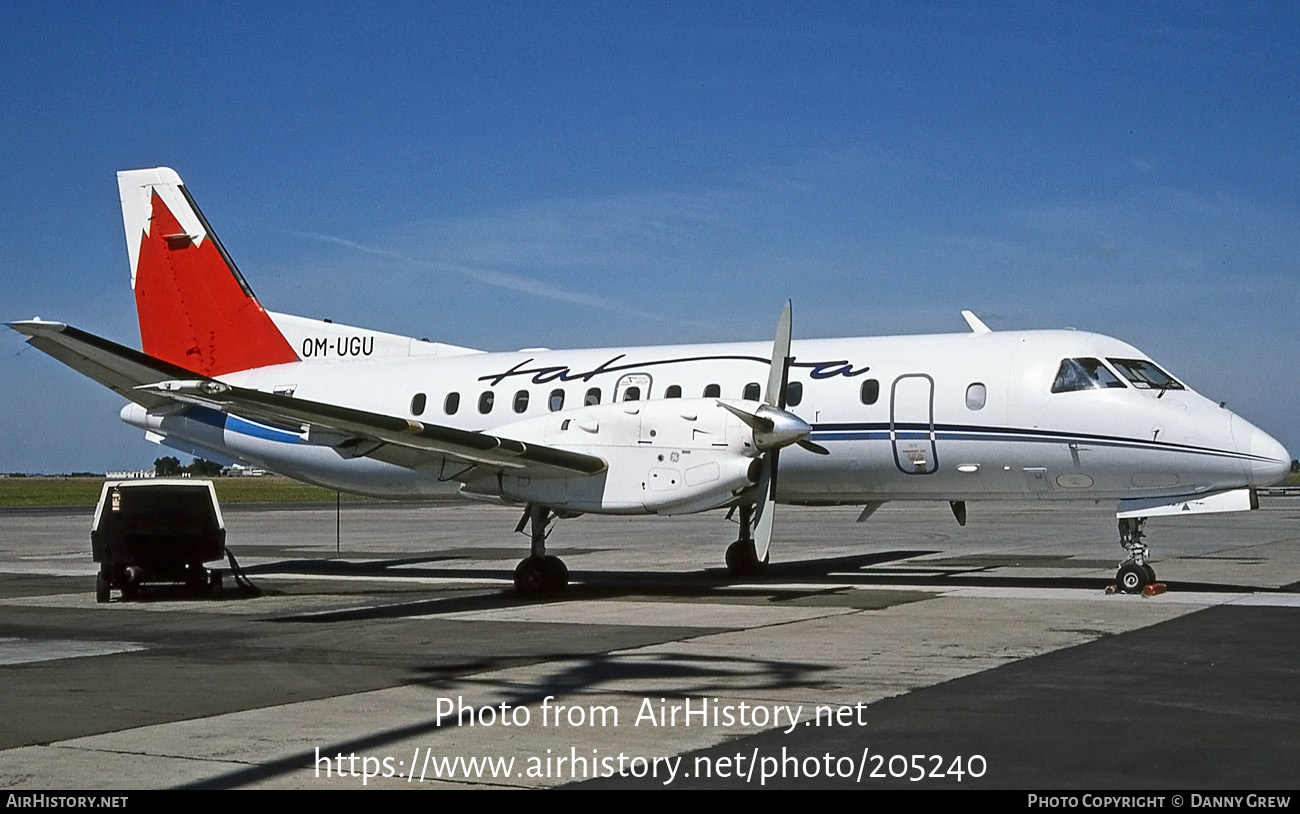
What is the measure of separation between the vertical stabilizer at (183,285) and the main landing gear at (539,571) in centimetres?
782

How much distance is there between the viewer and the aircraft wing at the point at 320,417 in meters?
14.6

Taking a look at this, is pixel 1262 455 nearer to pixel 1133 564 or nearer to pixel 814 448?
pixel 1133 564

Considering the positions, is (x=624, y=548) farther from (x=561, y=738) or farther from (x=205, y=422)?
(x=561, y=738)

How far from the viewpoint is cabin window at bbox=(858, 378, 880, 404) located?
1762 centimetres

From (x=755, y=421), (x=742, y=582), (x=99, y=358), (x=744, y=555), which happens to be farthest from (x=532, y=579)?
(x=99, y=358)

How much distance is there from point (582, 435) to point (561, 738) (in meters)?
9.13

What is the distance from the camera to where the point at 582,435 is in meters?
16.7

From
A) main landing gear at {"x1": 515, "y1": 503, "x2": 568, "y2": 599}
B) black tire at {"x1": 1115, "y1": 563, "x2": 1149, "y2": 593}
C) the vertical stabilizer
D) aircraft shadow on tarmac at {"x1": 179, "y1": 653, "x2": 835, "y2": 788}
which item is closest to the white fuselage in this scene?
main landing gear at {"x1": 515, "y1": 503, "x2": 568, "y2": 599}

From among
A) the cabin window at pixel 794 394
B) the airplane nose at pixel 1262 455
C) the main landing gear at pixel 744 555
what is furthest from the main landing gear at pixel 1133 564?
the main landing gear at pixel 744 555

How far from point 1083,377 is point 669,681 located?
907 centimetres

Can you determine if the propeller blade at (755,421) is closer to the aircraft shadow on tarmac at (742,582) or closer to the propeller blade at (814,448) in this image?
the propeller blade at (814,448)

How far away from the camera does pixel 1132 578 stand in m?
16.3

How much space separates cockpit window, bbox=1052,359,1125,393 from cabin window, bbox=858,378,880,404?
2270mm

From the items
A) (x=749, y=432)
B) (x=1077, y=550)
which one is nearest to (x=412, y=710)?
(x=749, y=432)
